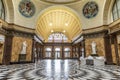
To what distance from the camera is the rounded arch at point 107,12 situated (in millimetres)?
12969

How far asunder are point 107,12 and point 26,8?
10303 millimetres

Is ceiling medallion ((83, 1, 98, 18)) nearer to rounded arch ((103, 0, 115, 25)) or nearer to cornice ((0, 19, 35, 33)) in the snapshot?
rounded arch ((103, 0, 115, 25))

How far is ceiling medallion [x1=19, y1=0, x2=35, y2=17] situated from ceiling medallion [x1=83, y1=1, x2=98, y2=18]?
738cm

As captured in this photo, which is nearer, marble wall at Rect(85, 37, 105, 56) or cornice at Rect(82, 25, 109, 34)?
cornice at Rect(82, 25, 109, 34)

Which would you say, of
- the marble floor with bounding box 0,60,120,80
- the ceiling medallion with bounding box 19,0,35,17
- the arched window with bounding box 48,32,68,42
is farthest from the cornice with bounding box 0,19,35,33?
the arched window with bounding box 48,32,68,42

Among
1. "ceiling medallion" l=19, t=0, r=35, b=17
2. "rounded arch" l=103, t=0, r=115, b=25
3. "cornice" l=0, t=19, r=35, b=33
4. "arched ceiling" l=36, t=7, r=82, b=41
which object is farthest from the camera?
"arched ceiling" l=36, t=7, r=82, b=41

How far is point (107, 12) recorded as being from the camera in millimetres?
13438

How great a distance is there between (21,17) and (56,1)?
5686 mm

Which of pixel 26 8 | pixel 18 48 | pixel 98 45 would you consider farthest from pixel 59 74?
pixel 26 8

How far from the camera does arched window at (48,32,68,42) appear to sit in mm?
32556

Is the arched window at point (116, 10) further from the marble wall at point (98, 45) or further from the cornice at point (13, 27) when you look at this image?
the cornice at point (13, 27)

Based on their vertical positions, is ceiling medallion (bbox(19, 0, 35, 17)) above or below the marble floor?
above

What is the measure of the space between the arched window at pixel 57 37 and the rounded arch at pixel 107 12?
63.4 feet

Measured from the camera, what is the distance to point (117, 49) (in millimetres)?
11578
